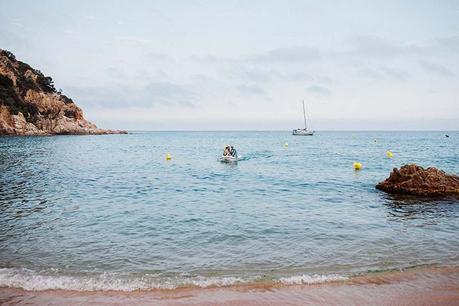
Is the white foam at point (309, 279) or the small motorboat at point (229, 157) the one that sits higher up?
the small motorboat at point (229, 157)

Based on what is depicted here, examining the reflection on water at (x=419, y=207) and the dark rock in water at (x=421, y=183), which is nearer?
the reflection on water at (x=419, y=207)

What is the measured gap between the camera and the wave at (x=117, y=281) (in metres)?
7.13

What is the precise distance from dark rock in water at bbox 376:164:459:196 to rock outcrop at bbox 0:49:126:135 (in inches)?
3800

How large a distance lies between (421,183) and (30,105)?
107140 millimetres

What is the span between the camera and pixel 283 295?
6.72m

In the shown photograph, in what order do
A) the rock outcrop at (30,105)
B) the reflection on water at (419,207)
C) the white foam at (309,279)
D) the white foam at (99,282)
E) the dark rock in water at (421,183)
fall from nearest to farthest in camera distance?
the white foam at (99,282) < the white foam at (309,279) < the reflection on water at (419,207) < the dark rock in water at (421,183) < the rock outcrop at (30,105)

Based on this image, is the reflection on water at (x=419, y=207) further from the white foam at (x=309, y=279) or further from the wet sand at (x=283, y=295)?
the white foam at (x=309, y=279)

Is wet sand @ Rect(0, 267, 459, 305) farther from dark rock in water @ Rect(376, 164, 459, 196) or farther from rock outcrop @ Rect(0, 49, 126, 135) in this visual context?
rock outcrop @ Rect(0, 49, 126, 135)

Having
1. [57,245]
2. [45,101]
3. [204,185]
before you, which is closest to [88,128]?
[45,101]

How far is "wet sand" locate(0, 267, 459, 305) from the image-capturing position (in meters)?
6.40

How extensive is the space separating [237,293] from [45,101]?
375ft

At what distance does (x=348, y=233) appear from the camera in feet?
36.8

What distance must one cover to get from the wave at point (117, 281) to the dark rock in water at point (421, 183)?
12815 mm

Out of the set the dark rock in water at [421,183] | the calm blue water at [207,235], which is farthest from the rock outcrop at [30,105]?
the dark rock in water at [421,183]
